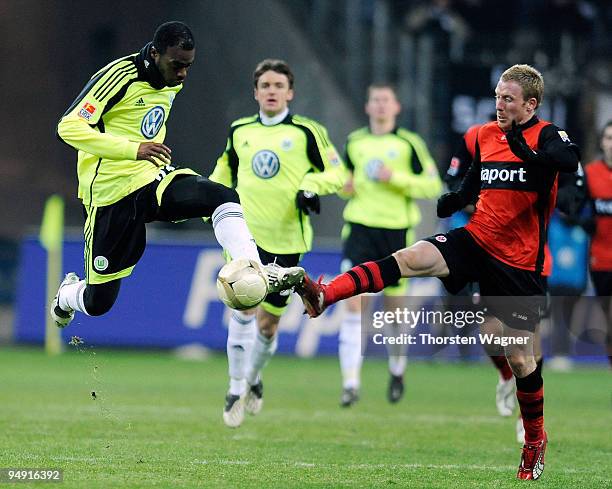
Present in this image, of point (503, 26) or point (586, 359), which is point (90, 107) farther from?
point (503, 26)

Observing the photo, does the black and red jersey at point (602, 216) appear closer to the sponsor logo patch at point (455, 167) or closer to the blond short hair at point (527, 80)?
the sponsor logo patch at point (455, 167)

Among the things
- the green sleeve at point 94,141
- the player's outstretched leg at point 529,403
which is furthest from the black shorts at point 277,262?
the player's outstretched leg at point 529,403

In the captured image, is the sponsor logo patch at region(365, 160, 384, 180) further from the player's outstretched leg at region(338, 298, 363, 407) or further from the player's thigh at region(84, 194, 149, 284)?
the player's thigh at region(84, 194, 149, 284)

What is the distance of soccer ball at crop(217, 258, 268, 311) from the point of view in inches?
268

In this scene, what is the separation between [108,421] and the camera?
9.27 m

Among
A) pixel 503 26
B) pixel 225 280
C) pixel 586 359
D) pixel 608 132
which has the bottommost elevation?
pixel 586 359

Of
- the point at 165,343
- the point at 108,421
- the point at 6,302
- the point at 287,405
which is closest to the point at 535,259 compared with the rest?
the point at 108,421

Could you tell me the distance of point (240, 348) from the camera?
29.8ft

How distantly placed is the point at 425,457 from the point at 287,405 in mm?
3453

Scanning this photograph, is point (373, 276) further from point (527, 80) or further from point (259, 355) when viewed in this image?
point (259, 355)

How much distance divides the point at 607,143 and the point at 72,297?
5.27 meters

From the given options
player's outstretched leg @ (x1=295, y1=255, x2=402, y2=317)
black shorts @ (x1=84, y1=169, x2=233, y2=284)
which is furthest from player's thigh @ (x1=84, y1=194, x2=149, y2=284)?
player's outstretched leg @ (x1=295, y1=255, x2=402, y2=317)

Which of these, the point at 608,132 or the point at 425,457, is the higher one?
the point at 608,132

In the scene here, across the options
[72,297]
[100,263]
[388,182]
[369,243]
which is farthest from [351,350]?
[100,263]
